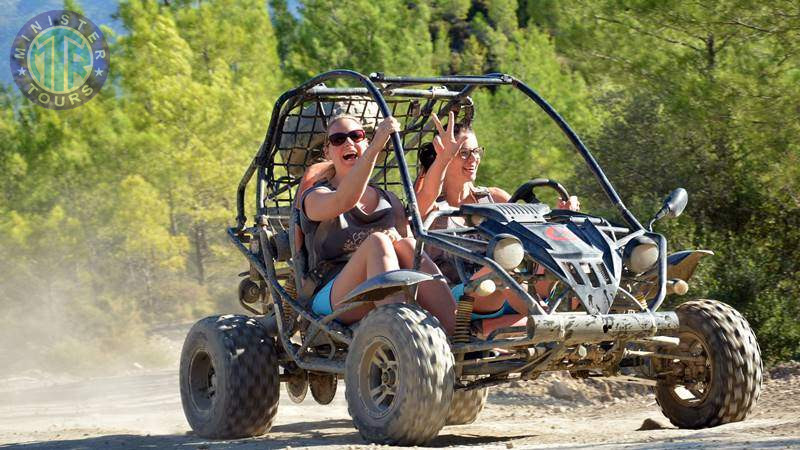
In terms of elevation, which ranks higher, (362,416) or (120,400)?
(362,416)

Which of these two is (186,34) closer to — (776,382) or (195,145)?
(195,145)

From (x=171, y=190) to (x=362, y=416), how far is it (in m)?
19.0

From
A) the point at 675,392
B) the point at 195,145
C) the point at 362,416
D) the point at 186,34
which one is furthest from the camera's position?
the point at 186,34

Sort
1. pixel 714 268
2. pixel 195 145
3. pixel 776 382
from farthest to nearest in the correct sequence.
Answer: pixel 195 145, pixel 714 268, pixel 776 382

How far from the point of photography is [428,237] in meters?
6.39

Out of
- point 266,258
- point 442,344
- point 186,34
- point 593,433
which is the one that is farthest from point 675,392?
point 186,34

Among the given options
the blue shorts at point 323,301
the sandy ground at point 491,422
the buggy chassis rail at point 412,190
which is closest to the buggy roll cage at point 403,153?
the buggy chassis rail at point 412,190

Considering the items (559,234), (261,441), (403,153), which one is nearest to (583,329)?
(559,234)

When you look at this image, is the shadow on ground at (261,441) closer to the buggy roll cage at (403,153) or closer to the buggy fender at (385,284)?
the buggy fender at (385,284)

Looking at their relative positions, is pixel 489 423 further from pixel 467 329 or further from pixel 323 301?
pixel 467 329

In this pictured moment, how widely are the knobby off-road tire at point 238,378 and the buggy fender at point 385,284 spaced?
1177mm

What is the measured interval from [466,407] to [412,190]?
2.59 m

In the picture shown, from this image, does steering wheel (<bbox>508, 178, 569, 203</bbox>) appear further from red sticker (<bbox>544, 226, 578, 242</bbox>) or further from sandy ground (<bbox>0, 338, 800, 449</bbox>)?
sandy ground (<bbox>0, 338, 800, 449</bbox>)

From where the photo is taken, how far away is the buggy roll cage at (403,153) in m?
6.34
